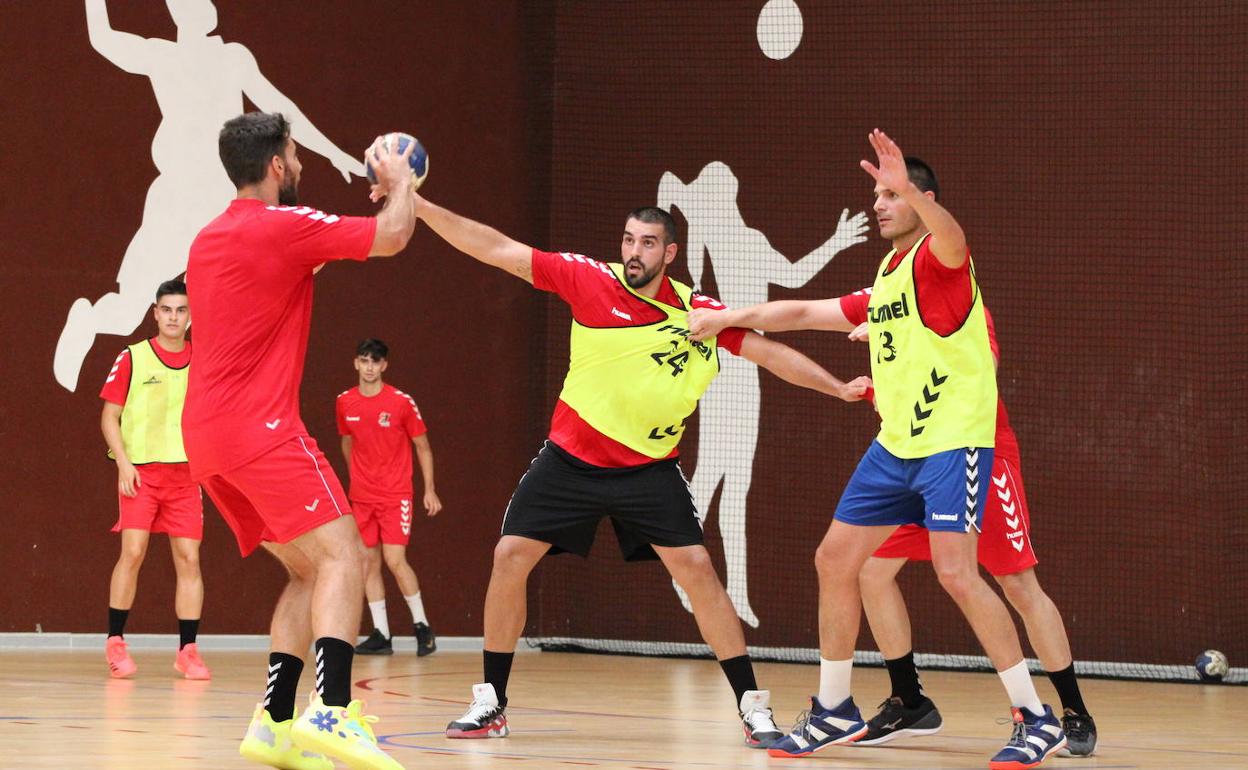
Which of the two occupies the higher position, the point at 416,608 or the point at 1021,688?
the point at 1021,688

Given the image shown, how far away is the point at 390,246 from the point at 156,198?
7.04 m

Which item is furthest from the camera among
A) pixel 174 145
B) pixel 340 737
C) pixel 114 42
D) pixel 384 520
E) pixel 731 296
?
pixel 731 296

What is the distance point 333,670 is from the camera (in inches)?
197

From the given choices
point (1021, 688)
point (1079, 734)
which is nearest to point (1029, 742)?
point (1021, 688)

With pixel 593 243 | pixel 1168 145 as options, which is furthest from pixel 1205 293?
pixel 593 243

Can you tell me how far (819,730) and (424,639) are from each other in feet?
19.0

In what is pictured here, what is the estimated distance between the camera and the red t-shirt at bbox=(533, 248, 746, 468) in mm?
6895

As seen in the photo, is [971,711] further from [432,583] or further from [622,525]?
[432,583]

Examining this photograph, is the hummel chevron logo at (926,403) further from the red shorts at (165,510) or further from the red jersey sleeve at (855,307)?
the red shorts at (165,510)

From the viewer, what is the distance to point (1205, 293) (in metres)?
11.1

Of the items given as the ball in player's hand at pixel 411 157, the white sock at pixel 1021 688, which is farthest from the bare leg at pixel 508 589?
the white sock at pixel 1021 688

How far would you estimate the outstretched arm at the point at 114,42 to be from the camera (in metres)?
11.5

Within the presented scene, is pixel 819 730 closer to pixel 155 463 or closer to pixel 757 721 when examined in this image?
pixel 757 721

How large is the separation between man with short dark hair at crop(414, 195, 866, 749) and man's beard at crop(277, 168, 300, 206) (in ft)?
4.74
